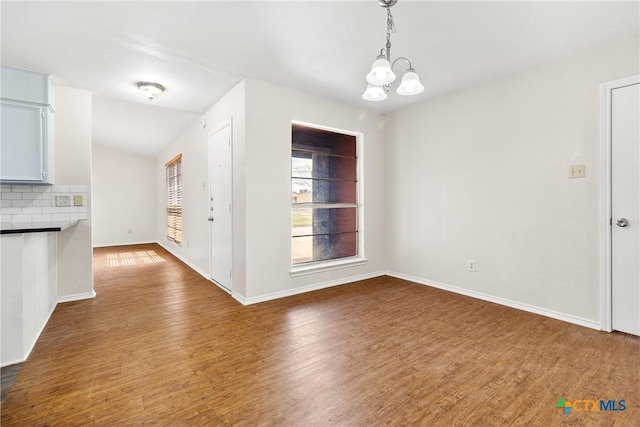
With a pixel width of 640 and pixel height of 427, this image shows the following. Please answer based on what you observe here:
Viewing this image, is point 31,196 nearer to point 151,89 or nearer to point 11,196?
point 11,196

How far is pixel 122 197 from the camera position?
800cm

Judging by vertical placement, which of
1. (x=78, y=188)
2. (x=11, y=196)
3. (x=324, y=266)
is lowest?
(x=324, y=266)

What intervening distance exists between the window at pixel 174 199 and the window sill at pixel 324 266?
3.59 m

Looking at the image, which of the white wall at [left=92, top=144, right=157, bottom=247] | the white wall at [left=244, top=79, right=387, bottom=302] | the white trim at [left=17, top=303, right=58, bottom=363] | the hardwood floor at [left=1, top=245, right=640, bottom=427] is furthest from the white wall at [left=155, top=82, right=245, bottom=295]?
the white trim at [left=17, top=303, right=58, bottom=363]

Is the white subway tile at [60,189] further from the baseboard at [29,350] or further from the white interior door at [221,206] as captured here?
the white interior door at [221,206]

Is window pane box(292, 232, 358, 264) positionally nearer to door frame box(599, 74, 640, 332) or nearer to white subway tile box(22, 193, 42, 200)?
door frame box(599, 74, 640, 332)

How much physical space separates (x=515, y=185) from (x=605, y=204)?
0.73 metres

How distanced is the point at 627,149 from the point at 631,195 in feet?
1.26

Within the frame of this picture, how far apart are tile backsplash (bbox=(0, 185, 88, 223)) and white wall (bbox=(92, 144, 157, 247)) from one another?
16.9ft

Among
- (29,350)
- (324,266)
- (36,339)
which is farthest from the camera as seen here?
(324,266)

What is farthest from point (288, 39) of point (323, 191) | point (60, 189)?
point (60, 189)

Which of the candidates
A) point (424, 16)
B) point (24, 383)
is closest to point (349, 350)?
point (24, 383)

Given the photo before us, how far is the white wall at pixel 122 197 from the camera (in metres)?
7.70

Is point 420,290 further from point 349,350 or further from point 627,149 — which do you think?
point 627,149
